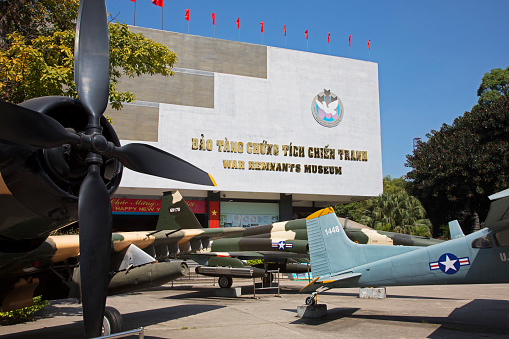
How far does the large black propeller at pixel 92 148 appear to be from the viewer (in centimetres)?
392

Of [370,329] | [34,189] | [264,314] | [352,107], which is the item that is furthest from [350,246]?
[352,107]

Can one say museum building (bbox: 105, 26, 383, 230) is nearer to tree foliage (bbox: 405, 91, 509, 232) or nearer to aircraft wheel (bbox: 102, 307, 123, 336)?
tree foliage (bbox: 405, 91, 509, 232)

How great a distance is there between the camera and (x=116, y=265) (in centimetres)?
746

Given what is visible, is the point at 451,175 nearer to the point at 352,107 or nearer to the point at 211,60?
the point at 352,107

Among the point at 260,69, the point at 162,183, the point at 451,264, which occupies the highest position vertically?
the point at 260,69

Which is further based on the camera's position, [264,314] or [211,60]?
[211,60]

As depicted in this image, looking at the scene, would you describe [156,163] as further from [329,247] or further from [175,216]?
[175,216]

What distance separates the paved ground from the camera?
8.00m

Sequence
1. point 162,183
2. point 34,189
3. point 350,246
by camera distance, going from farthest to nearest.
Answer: point 162,183
point 350,246
point 34,189

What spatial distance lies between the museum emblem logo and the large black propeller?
2753 centimetres

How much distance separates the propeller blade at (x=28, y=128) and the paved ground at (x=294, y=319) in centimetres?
492

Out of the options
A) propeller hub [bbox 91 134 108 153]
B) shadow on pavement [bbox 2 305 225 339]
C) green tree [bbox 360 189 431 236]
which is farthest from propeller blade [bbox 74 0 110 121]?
green tree [bbox 360 189 431 236]

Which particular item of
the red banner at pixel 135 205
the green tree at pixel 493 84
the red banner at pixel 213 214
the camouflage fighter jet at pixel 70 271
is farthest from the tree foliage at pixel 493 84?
the camouflage fighter jet at pixel 70 271

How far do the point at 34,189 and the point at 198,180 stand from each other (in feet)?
6.75
